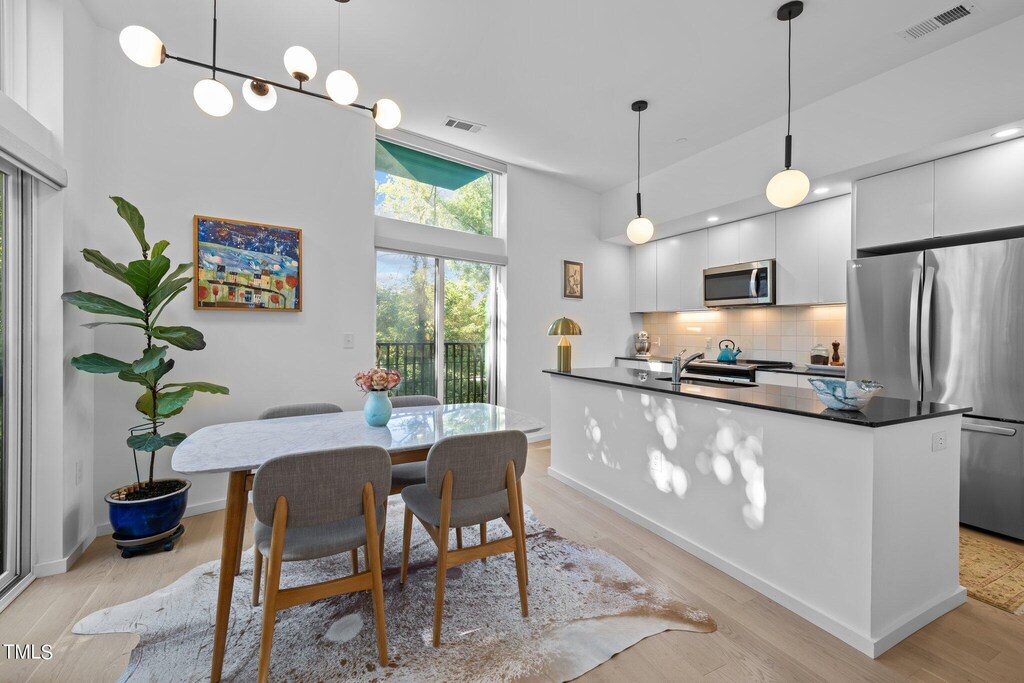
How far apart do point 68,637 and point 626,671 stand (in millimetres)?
2203

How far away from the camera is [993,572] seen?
7.20ft

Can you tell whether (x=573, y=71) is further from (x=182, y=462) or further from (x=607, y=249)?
(x=182, y=462)

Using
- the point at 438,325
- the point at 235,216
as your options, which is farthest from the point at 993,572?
the point at 235,216

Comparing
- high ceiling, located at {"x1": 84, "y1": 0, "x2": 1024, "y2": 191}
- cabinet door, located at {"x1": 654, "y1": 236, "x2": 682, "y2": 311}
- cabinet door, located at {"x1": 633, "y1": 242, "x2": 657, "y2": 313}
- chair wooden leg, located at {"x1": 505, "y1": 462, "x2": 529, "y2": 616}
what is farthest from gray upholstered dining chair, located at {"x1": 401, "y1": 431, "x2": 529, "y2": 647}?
cabinet door, located at {"x1": 633, "y1": 242, "x2": 657, "y2": 313}

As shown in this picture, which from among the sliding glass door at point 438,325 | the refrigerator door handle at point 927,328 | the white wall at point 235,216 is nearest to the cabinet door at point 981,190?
the refrigerator door handle at point 927,328

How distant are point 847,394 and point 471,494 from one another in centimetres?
163

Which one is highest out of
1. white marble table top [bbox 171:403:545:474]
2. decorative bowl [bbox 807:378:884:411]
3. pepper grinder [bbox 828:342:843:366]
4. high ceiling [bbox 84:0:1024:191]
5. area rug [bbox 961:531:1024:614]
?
high ceiling [bbox 84:0:1024:191]

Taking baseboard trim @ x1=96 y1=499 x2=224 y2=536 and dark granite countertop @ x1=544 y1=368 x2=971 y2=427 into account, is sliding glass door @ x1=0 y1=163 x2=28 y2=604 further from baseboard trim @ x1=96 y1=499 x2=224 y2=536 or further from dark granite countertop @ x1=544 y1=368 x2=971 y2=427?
dark granite countertop @ x1=544 y1=368 x2=971 y2=427

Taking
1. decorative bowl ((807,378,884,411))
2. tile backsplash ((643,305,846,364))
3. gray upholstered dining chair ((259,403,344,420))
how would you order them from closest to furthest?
decorative bowl ((807,378,884,411))
gray upholstered dining chair ((259,403,344,420))
tile backsplash ((643,305,846,364))

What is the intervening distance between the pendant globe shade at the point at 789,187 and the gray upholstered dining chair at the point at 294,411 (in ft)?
9.01

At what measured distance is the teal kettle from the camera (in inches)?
173

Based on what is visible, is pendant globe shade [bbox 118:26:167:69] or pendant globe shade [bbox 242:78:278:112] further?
pendant globe shade [bbox 242:78:278:112]

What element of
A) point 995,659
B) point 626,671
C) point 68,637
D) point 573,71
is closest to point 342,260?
point 573,71

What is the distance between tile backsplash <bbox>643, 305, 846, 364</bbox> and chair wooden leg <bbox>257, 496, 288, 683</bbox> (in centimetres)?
445
